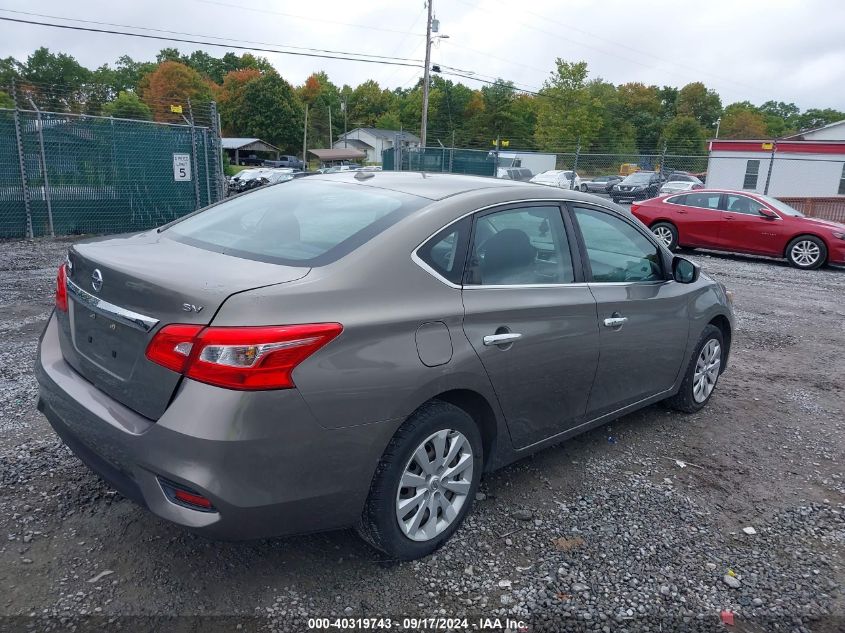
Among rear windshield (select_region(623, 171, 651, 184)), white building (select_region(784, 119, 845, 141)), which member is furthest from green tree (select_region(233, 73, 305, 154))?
rear windshield (select_region(623, 171, 651, 184))

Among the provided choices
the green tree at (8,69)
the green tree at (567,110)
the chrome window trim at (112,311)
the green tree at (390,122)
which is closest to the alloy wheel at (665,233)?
the chrome window trim at (112,311)

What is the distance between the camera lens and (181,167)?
43.9ft

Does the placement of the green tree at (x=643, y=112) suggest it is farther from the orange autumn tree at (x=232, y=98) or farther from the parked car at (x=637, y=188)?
the orange autumn tree at (x=232, y=98)

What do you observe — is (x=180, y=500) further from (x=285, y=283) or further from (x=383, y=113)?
(x=383, y=113)

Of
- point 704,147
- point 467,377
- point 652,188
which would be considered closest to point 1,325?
point 467,377

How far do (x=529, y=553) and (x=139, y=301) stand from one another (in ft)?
6.49

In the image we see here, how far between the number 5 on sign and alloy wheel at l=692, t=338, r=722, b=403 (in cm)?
1156

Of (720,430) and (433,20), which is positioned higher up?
(433,20)

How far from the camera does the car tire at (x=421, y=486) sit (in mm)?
2584

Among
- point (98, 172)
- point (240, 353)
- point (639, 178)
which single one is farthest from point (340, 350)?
point (639, 178)

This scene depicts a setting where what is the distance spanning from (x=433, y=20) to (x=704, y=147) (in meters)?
36.0

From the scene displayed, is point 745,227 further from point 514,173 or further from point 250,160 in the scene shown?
point 250,160

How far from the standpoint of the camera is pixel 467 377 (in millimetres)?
2754

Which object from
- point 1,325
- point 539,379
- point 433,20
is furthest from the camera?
point 433,20
